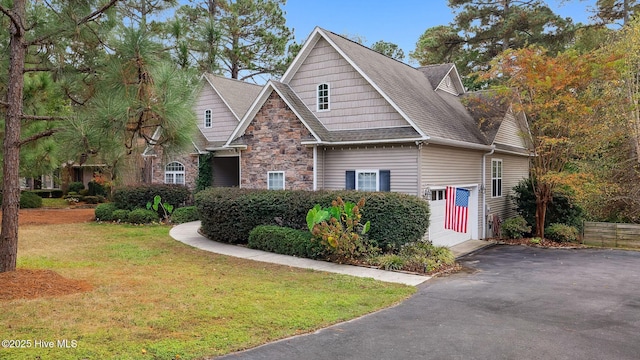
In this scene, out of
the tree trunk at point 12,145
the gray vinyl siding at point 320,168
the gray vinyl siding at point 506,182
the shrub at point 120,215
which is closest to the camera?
the tree trunk at point 12,145

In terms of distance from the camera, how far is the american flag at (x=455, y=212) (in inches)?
488

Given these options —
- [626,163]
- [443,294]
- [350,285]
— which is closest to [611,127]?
[626,163]

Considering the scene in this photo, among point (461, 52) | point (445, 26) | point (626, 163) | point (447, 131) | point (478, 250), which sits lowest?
point (478, 250)

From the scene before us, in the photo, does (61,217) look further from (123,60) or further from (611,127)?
(611,127)

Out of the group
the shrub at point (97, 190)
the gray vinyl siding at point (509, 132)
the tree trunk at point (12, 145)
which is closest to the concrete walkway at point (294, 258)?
the gray vinyl siding at point (509, 132)

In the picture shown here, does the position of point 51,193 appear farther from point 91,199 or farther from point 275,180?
point 275,180

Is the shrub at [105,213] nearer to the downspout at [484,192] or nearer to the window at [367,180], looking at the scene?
the window at [367,180]

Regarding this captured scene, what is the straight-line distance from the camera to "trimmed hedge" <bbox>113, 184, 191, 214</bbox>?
1867cm

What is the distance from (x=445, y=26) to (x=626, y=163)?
22159 mm

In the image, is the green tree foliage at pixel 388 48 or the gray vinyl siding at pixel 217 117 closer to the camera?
the gray vinyl siding at pixel 217 117

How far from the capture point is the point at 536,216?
16.2m

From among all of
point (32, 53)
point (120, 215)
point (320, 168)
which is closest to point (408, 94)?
point (320, 168)

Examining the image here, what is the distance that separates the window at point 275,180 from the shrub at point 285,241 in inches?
107

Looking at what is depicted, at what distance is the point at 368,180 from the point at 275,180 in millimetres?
3569
